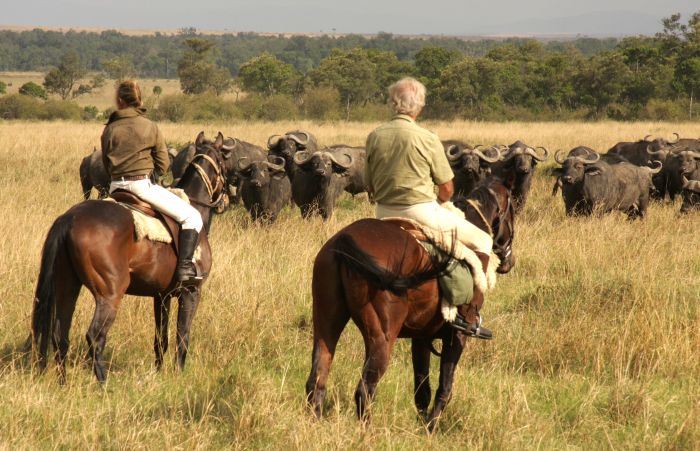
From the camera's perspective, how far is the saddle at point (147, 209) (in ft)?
20.1

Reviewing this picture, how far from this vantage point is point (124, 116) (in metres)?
6.23

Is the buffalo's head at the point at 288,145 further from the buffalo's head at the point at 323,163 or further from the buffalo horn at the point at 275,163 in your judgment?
the buffalo horn at the point at 275,163

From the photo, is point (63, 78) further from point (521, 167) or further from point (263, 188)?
point (521, 167)

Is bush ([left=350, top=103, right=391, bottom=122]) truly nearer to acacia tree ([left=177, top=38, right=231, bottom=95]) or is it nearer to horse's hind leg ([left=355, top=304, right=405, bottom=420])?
acacia tree ([left=177, top=38, right=231, bottom=95])

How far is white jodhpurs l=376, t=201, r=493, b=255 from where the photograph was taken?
498 centimetres

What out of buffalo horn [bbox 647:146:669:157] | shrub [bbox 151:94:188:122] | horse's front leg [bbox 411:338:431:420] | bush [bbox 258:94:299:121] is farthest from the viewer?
bush [bbox 258:94:299:121]

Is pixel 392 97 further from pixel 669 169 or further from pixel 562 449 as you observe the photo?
pixel 669 169

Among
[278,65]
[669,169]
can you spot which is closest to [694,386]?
[669,169]

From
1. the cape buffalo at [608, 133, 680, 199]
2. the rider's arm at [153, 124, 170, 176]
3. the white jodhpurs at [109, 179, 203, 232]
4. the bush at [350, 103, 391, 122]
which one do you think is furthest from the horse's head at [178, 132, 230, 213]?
the bush at [350, 103, 391, 122]

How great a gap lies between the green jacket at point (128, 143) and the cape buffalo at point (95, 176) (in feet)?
26.2

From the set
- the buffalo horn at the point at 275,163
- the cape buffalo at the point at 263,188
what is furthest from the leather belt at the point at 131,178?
the buffalo horn at the point at 275,163

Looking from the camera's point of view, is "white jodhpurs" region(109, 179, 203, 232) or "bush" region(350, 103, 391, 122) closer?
"white jodhpurs" region(109, 179, 203, 232)

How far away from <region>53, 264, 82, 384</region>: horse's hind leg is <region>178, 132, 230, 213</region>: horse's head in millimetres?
1466

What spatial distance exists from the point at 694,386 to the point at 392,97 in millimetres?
3039
